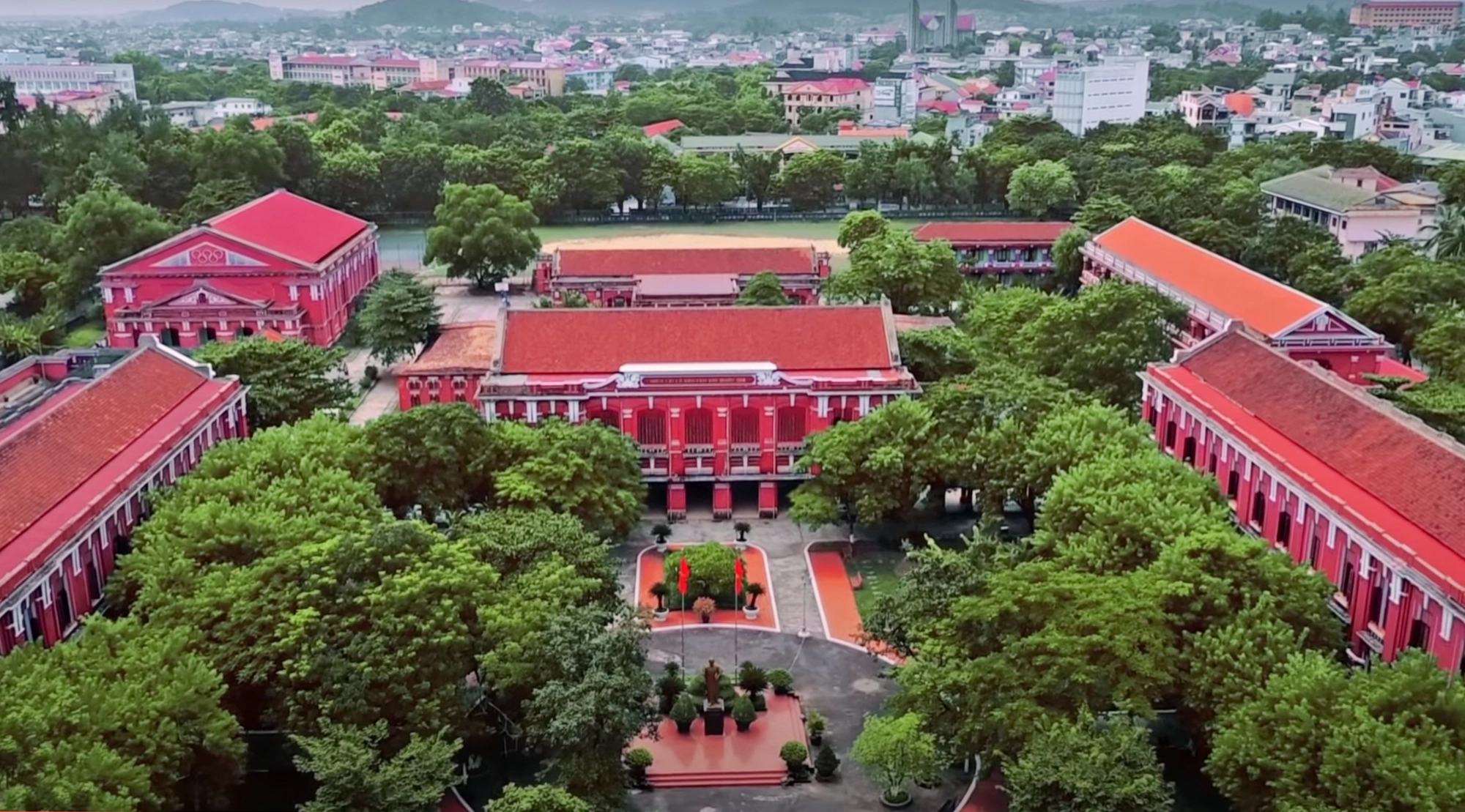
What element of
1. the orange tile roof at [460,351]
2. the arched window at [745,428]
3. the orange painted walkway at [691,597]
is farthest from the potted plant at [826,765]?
the orange tile roof at [460,351]

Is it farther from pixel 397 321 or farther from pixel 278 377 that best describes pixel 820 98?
pixel 278 377

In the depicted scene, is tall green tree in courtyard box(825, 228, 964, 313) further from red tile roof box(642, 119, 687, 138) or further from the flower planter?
red tile roof box(642, 119, 687, 138)

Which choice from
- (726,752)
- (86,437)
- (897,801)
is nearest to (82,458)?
(86,437)

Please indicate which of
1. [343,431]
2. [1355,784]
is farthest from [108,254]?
[1355,784]

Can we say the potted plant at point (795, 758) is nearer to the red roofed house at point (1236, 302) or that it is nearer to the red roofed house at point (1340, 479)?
the red roofed house at point (1340, 479)

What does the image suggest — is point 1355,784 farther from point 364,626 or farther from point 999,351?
point 999,351
